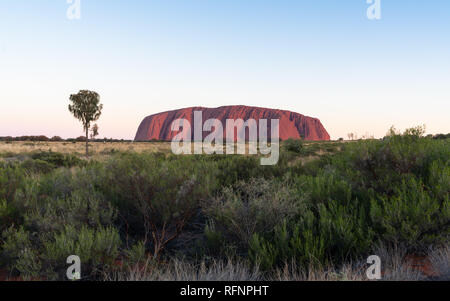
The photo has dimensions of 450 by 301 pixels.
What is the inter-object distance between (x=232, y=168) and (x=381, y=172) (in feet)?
16.1

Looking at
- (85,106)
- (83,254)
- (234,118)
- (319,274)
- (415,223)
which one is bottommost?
(319,274)

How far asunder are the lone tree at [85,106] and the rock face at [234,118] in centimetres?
11258

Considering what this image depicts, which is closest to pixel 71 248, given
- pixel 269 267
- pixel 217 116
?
pixel 269 267

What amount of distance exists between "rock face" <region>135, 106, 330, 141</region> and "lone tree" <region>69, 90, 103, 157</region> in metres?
113

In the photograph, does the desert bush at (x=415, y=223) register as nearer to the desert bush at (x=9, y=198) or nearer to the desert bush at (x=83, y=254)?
the desert bush at (x=83, y=254)

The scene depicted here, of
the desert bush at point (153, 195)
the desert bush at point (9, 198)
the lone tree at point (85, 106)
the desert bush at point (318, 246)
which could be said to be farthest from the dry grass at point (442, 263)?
the lone tree at point (85, 106)

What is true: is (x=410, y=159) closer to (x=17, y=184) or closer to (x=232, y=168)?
(x=232, y=168)

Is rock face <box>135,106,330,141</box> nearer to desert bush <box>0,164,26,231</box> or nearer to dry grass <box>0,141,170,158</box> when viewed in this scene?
dry grass <box>0,141,170,158</box>

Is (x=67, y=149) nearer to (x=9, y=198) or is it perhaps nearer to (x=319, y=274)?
(x=9, y=198)

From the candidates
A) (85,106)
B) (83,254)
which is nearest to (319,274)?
(83,254)

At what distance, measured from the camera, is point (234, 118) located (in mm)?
156750

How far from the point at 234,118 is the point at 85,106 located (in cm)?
12429

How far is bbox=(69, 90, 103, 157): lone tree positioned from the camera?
116 ft

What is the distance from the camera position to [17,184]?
5.78 meters
